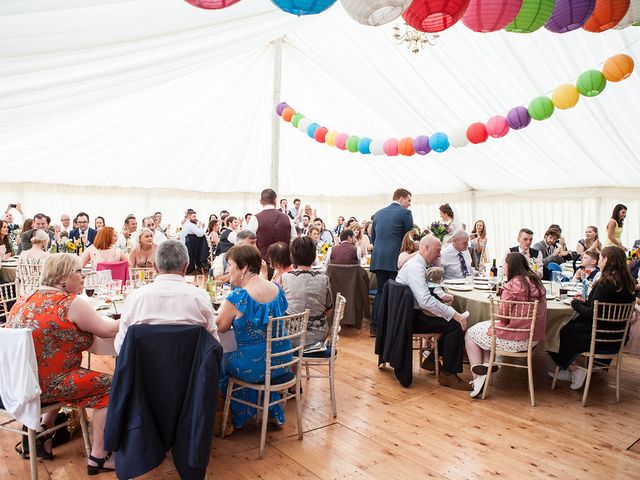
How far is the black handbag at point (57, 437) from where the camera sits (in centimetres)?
293

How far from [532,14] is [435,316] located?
2.57 metres

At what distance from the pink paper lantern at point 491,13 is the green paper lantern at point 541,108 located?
3259 mm

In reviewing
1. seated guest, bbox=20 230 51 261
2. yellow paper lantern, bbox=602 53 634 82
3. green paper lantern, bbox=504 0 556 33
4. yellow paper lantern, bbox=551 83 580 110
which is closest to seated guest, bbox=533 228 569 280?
yellow paper lantern, bbox=551 83 580 110

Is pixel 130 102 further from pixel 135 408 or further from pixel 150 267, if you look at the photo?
pixel 135 408

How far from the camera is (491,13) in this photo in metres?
2.75

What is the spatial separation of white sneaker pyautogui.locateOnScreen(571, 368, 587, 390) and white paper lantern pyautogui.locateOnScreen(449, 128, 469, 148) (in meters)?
4.04

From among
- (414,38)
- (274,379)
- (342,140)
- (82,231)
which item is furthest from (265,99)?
(274,379)

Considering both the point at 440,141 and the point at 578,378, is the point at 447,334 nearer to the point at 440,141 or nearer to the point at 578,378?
the point at 578,378

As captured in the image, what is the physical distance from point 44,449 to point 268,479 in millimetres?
1362

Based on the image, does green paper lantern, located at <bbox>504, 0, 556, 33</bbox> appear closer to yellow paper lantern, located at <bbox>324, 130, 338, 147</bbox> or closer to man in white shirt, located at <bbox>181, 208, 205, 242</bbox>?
yellow paper lantern, located at <bbox>324, 130, 338, 147</bbox>

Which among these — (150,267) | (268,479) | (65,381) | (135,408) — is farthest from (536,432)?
(150,267)

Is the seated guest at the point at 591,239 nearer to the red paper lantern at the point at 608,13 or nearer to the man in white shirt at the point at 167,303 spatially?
the red paper lantern at the point at 608,13

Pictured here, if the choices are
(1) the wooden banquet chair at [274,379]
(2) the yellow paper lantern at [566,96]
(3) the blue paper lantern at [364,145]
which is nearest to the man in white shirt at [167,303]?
(1) the wooden banquet chair at [274,379]

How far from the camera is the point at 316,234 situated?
8.09m
